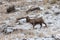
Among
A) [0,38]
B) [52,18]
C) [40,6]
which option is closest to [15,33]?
[0,38]

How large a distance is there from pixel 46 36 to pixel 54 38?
1.16 feet

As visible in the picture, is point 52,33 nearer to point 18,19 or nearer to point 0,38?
point 0,38

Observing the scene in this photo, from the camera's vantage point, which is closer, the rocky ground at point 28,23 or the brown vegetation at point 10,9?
the rocky ground at point 28,23

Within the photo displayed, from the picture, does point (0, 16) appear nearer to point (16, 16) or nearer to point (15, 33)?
point (16, 16)

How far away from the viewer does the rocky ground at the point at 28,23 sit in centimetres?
685

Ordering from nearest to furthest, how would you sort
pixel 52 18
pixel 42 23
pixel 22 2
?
1. pixel 42 23
2. pixel 52 18
3. pixel 22 2

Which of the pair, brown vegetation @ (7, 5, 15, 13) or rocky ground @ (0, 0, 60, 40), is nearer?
rocky ground @ (0, 0, 60, 40)

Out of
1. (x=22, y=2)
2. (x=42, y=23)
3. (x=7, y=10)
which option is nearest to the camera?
(x=42, y=23)

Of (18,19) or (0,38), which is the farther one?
(18,19)

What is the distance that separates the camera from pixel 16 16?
921 centimetres

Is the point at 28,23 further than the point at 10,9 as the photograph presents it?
No

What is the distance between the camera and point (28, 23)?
8.12 metres

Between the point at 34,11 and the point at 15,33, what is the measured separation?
8.68ft

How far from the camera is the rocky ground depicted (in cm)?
685
